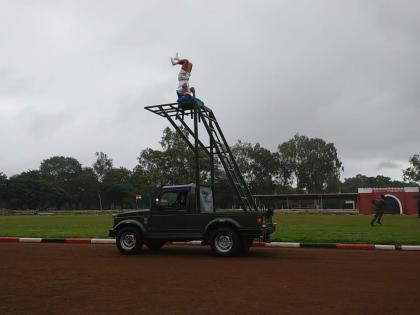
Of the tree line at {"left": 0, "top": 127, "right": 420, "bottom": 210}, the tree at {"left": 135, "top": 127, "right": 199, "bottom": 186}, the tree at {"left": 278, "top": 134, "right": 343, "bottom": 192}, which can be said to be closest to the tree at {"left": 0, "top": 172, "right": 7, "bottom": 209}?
the tree line at {"left": 0, "top": 127, "right": 420, "bottom": 210}

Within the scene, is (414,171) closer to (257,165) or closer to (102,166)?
(257,165)

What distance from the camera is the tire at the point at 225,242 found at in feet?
40.6

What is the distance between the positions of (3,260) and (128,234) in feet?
10.8

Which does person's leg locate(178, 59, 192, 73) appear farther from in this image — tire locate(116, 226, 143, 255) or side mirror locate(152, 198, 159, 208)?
tire locate(116, 226, 143, 255)

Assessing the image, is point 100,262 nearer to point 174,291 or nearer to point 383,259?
point 174,291

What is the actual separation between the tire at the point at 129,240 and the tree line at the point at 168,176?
4044 cm

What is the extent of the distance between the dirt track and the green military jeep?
18.3 inches

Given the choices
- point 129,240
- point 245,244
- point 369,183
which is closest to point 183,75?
point 129,240

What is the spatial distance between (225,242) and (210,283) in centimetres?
415

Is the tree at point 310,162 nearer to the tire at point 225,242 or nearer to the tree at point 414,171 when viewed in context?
the tree at point 414,171

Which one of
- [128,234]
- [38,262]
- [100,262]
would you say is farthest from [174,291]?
[128,234]

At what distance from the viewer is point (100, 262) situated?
37.4ft

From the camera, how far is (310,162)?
9325 centimetres

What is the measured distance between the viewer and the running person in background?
566 inches
